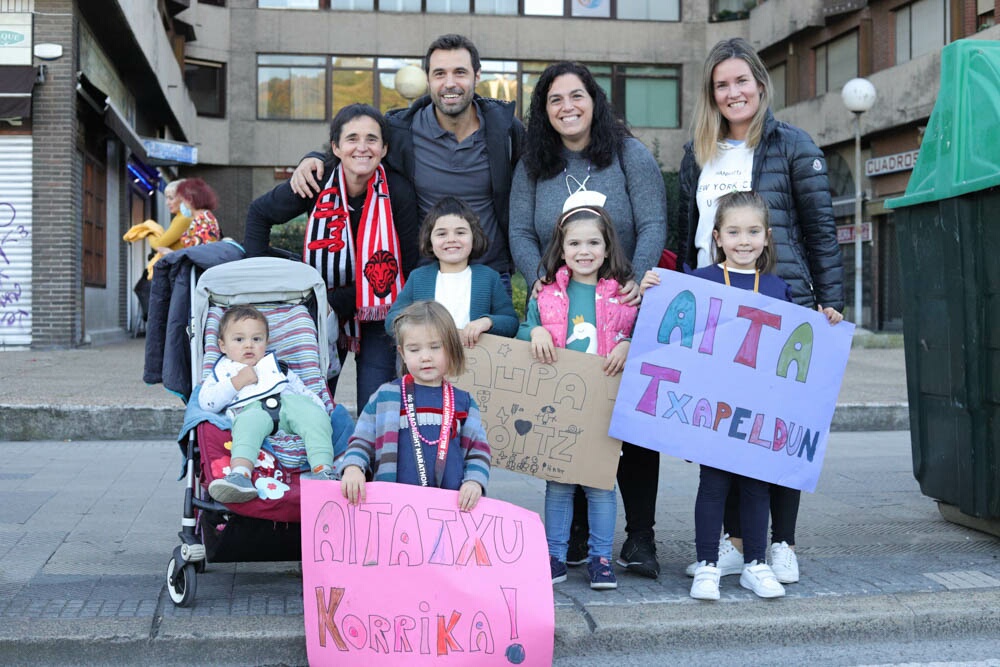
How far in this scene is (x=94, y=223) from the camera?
18.7 meters

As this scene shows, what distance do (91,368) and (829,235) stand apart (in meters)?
10.4

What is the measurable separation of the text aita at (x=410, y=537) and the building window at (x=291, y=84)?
3192 cm

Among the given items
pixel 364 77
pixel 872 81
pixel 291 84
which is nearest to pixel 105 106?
pixel 291 84

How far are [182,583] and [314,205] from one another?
1.84m

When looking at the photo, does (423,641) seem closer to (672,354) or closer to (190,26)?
(672,354)

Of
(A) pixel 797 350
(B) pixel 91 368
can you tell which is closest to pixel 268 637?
(A) pixel 797 350

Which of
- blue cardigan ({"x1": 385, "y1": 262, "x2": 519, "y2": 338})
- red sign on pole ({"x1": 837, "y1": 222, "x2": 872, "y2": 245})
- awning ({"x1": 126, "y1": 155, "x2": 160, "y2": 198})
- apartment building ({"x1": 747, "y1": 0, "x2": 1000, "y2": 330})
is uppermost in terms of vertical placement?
apartment building ({"x1": 747, "y1": 0, "x2": 1000, "y2": 330})

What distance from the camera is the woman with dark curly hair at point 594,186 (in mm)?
4828

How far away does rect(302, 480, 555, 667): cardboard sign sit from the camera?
12.1 ft

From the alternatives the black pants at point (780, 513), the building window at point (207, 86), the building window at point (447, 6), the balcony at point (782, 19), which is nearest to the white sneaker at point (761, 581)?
the black pants at point (780, 513)

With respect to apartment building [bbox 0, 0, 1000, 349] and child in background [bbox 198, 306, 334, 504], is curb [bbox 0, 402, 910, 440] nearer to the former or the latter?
child in background [bbox 198, 306, 334, 504]

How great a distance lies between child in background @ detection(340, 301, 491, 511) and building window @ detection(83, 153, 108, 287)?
1458cm

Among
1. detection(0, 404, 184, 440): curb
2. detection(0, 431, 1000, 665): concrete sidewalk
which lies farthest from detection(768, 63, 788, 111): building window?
detection(0, 431, 1000, 665): concrete sidewalk

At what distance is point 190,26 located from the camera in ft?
103
